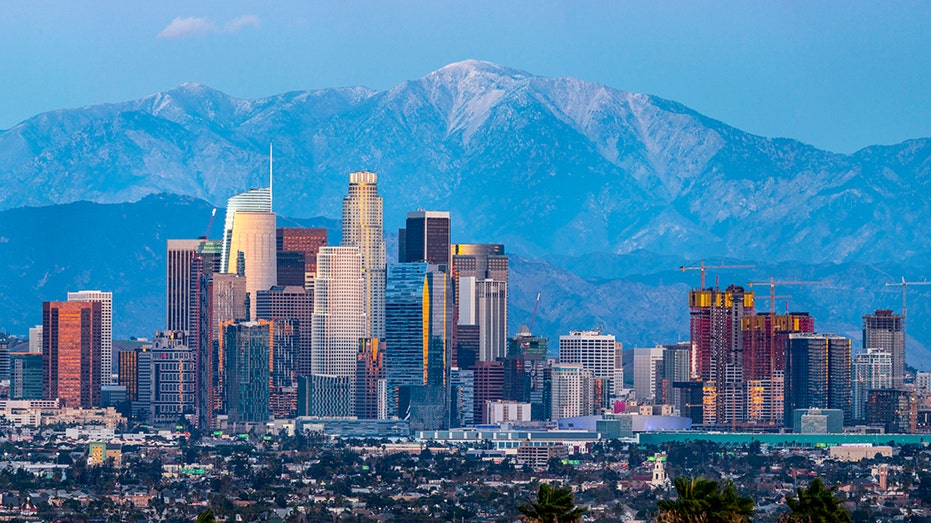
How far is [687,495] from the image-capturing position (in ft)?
274

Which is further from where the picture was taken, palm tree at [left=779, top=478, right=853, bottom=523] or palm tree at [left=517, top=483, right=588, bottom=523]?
palm tree at [left=779, top=478, right=853, bottom=523]

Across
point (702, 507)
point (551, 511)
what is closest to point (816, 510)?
point (702, 507)

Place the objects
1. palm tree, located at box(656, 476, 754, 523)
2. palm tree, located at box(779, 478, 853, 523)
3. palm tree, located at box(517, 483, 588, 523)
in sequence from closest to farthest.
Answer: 1. palm tree, located at box(517, 483, 588, 523)
2. palm tree, located at box(656, 476, 754, 523)
3. palm tree, located at box(779, 478, 853, 523)

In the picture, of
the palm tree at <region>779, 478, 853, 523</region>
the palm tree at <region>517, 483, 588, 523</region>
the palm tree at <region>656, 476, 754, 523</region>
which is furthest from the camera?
the palm tree at <region>779, 478, 853, 523</region>

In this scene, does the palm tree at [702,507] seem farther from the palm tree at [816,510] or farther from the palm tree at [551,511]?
the palm tree at [551,511]

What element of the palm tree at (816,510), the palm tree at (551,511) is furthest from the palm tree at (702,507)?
the palm tree at (551,511)

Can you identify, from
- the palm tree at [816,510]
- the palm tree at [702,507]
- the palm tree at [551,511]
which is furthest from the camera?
the palm tree at [816,510]

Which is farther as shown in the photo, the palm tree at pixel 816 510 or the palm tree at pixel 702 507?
the palm tree at pixel 816 510

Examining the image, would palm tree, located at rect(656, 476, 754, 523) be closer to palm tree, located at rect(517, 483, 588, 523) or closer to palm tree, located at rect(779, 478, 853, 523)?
palm tree, located at rect(779, 478, 853, 523)

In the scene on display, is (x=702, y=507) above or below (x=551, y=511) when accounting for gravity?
above

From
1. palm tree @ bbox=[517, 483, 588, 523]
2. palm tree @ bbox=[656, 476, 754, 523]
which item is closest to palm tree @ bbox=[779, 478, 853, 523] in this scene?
palm tree @ bbox=[656, 476, 754, 523]

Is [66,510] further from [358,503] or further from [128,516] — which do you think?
[358,503]

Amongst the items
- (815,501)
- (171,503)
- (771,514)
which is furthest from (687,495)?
(171,503)

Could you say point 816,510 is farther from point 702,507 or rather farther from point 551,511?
point 551,511
